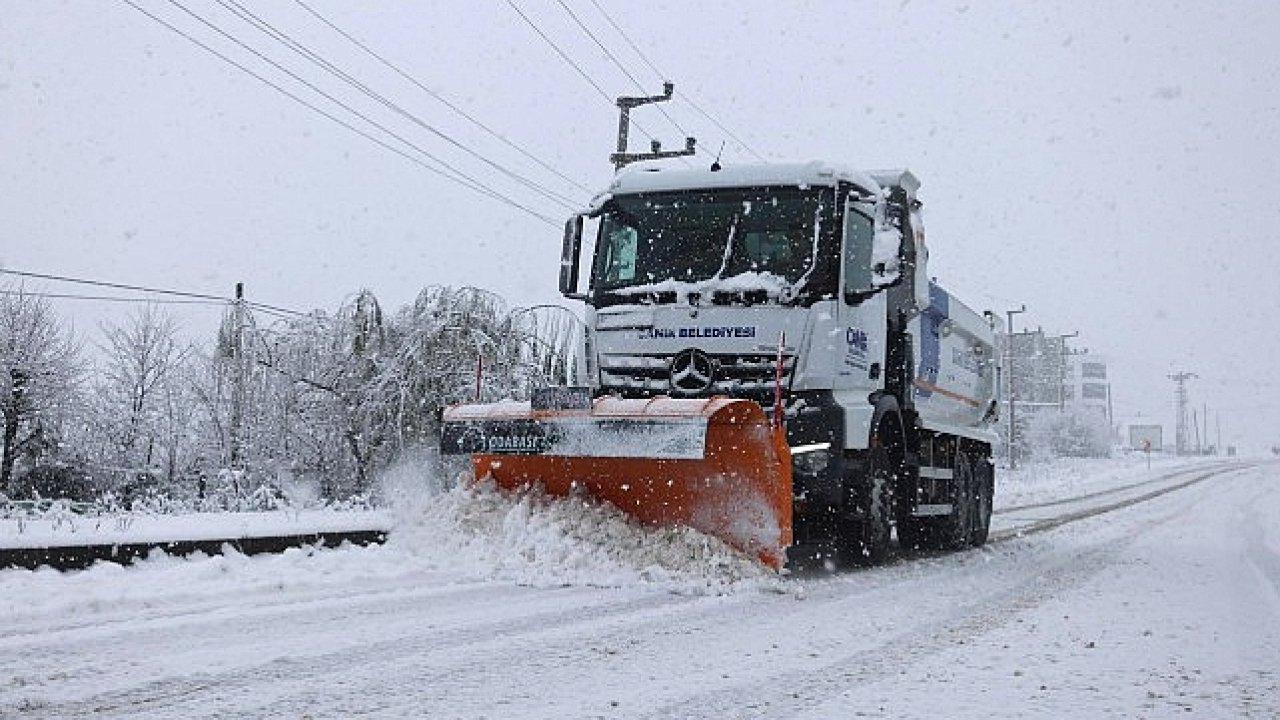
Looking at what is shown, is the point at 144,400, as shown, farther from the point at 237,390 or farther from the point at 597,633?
the point at 597,633

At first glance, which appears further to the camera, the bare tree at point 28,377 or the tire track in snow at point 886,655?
the bare tree at point 28,377

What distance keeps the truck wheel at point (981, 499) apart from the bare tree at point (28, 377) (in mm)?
27176

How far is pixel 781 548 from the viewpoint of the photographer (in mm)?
6664

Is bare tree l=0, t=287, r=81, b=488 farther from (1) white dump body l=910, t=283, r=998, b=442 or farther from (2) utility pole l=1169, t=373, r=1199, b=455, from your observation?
(2) utility pole l=1169, t=373, r=1199, b=455

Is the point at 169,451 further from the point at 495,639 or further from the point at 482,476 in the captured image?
the point at 495,639

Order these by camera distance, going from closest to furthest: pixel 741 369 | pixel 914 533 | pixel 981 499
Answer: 1. pixel 741 369
2. pixel 914 533
3. pixel 981 499

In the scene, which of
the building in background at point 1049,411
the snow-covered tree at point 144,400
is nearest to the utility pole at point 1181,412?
the building in background at point 1049,411

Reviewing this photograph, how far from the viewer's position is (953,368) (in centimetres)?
1100

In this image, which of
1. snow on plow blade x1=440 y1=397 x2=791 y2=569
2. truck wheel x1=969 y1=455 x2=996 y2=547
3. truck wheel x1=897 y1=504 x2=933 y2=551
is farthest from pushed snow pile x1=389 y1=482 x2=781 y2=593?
truck wheel x1=969 y1=455 x2=996 y2=547

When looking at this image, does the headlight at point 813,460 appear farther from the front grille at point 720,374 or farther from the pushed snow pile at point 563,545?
the pushed snow pile at point 563,545

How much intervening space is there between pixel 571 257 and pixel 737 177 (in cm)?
147

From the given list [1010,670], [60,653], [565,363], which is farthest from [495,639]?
[565,363]

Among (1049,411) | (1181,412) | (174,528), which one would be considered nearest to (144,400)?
(174,528)

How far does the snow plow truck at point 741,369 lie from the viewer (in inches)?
268
